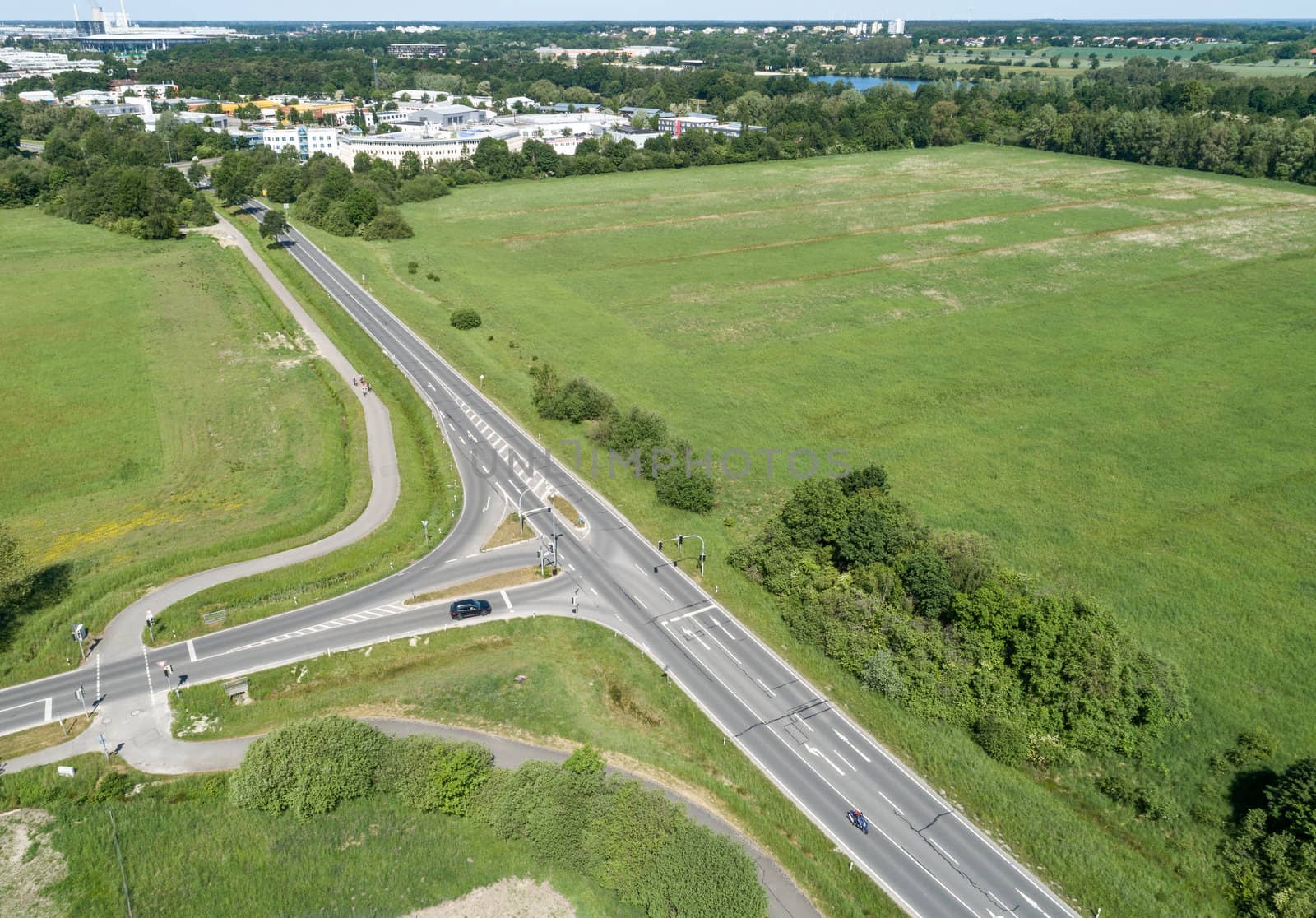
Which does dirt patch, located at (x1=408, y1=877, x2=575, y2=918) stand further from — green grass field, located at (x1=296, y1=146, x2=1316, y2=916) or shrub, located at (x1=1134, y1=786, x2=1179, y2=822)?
shrub, located at (x1=1134, y1=786, x2=1179, y2=822)

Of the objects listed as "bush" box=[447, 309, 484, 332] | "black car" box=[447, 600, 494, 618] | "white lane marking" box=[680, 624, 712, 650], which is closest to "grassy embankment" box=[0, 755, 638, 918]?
"black car" box=[447, 600, 494, 618]

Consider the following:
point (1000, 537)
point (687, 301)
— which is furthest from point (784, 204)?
point (1000, 537)

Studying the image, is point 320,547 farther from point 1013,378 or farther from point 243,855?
point 1013,378

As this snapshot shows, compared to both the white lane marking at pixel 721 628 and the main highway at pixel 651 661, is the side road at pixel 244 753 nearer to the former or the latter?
the main highway at pixel 651 661

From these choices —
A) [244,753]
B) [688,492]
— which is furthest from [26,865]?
[688,492]

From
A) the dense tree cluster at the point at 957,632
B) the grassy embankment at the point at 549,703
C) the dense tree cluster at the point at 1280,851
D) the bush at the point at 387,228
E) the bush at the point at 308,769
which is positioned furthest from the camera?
the bush at the point at 387,228

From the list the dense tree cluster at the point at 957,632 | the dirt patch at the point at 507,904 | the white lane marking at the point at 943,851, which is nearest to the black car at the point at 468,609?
the dense tree cluster at the point at 957,632

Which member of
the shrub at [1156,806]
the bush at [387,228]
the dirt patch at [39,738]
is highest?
the bush at [387,228]

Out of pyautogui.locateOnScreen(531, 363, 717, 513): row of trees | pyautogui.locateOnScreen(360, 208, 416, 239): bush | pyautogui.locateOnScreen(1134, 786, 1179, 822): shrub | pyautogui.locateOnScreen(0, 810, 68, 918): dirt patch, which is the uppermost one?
pyautogui.locateOnScreen(360, 208, 416, 239): bush
